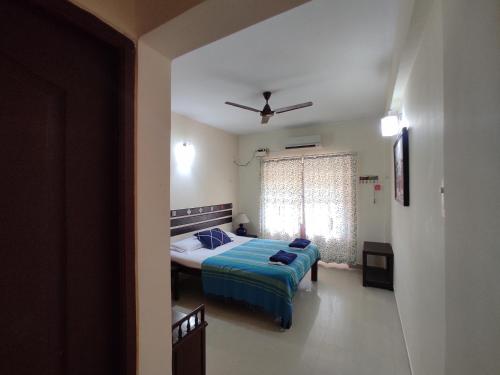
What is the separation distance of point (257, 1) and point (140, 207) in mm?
785

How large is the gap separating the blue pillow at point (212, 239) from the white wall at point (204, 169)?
2.05 ft

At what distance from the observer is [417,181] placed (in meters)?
1.57

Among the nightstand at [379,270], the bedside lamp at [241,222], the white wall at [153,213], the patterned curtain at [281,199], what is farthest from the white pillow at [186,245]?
the nightstand at [379,270]

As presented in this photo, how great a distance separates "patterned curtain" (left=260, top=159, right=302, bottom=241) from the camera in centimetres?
456

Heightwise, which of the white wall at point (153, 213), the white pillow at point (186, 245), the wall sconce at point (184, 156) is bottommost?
the white pillow at point (186, 245)

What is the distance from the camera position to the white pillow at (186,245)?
3.36 metres

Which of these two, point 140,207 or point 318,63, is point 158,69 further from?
point 318,63

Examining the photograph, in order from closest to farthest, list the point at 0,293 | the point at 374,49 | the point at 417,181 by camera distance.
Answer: the point at 0,293 < the point at 417,181 < the point at 374,49

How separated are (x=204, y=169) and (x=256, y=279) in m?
2.45

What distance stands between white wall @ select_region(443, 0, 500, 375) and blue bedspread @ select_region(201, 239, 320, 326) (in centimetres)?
165

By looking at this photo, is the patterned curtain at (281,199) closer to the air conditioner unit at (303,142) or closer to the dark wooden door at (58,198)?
the air conditioner unit at (303,142)

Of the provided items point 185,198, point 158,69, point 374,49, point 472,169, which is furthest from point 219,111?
point 472,169

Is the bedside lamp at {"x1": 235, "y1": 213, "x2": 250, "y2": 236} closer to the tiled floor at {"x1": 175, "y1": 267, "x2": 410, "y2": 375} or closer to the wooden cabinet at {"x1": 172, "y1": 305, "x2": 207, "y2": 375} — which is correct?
the tiled floor at {"x1": 175, "y1": 267, "x2": 410, "y2": 375}

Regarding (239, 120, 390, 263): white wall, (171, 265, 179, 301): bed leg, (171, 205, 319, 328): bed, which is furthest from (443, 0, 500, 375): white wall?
(239, 120, 390, 263): white wall
